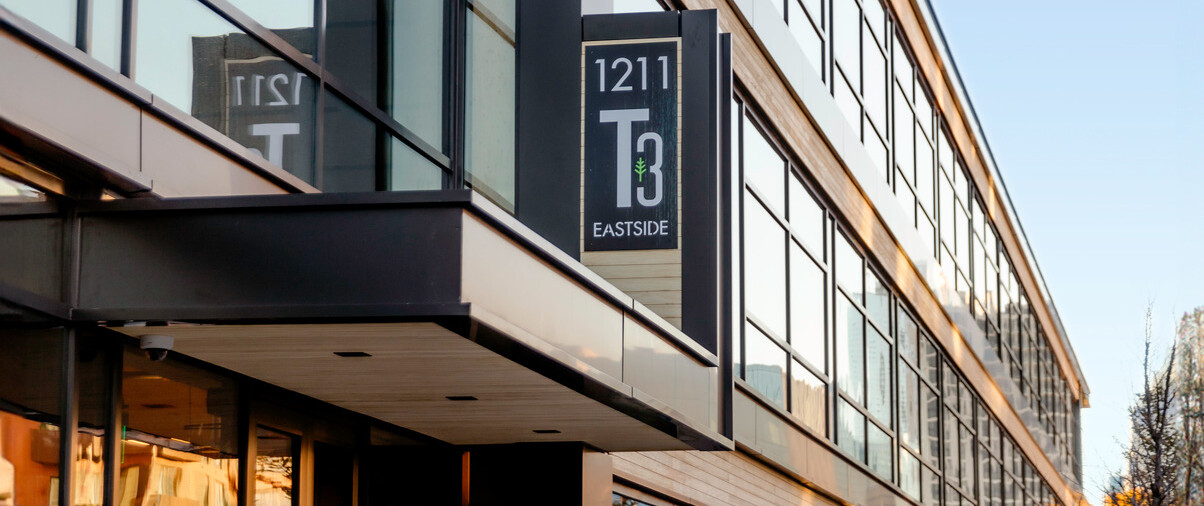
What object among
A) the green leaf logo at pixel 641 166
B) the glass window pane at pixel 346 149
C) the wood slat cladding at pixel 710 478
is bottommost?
the wood slat cladding at pixel 710 478

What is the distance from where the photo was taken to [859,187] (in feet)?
76.7

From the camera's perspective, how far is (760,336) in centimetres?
1831

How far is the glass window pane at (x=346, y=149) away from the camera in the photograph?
10312mm

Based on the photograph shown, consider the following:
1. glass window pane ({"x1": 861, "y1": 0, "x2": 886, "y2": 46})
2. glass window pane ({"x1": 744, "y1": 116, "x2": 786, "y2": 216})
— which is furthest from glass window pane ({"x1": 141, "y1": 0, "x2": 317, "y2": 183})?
glass window pane ({"x1": 861, "y1": 0, "x2": 886, "y2": 46})

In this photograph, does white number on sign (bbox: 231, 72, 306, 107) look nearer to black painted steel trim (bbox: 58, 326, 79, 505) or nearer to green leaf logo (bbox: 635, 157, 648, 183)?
black painted steel trim (bbox: 58, 326, 79, 505)

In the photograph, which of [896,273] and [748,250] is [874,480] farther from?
[748,250]

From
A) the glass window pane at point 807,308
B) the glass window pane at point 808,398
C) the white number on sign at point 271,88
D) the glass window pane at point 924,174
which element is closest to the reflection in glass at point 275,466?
the white number on sign at point 271,88

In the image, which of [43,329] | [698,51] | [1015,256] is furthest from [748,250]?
[1015,256]

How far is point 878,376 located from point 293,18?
15832 mm

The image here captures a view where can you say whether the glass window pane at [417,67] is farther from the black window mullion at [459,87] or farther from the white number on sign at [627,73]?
the white number on sign at [627,73]

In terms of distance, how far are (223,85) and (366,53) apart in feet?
6.63

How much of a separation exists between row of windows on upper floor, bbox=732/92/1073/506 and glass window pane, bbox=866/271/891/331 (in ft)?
0.07

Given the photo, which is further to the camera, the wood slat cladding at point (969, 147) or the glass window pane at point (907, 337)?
the wood slat cladding at point (969, 147)

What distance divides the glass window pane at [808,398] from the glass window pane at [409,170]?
28.3 ft
